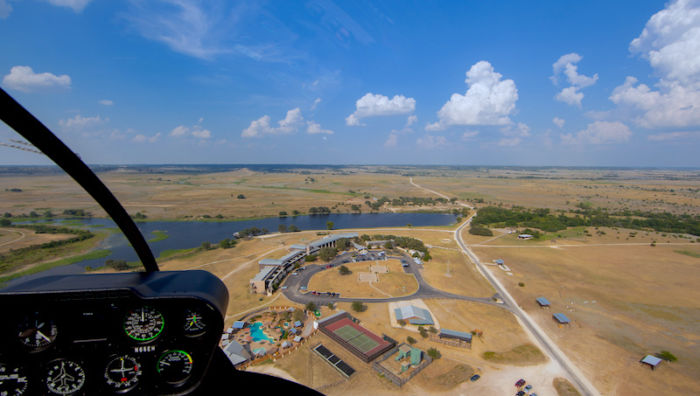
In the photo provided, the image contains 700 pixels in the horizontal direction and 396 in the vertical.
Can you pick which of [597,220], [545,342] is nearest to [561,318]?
[545,342]

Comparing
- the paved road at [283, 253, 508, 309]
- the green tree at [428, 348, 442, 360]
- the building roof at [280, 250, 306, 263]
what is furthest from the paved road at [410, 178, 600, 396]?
the building roof at [280, 250, 306, 263]

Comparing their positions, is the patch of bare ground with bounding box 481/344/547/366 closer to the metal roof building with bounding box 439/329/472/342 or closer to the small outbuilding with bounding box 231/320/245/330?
the metal roof building with bounding box 439/329/472/342

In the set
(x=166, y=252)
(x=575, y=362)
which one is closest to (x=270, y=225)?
(x=166, y=252)

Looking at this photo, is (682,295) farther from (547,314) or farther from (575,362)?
(575,362)

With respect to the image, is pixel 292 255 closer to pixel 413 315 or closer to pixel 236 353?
pixel 236 353

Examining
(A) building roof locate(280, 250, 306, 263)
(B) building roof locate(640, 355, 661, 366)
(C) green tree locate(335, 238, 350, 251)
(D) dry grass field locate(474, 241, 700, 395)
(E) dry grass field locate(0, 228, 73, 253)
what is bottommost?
(D) dry grass field locate(474, 241, 700, 395)

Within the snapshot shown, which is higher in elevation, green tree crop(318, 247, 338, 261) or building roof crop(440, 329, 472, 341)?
green tree crop(318, 247, 338, 261)

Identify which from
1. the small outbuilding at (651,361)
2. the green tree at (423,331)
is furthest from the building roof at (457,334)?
the small outbuilding at (651,361)
